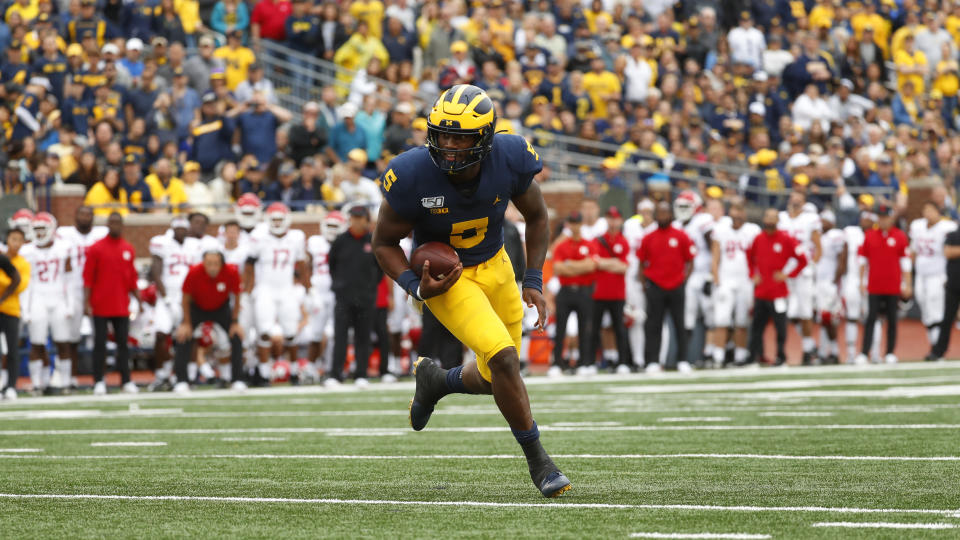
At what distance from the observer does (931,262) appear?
1812cm

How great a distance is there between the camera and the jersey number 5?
6.52m

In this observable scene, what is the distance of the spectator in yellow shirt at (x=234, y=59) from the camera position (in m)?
19.7

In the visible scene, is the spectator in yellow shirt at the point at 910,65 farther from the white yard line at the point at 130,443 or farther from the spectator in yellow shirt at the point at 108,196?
the white yard line at the point at 130,443

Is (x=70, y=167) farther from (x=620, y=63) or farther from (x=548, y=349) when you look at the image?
(x=620, y=63)

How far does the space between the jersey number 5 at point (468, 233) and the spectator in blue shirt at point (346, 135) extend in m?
12.7

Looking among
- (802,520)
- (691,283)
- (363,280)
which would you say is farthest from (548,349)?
(802,520)

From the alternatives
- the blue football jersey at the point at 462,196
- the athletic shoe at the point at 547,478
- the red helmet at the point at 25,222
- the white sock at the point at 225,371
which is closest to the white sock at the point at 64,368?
the red helmet at the point at 25,222

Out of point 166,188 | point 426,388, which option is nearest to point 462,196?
point 426,388

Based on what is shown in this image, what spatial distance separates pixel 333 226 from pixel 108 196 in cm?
279

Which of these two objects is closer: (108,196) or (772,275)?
(772,275)

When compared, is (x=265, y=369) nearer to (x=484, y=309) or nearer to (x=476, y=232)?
(x=476, y=232)

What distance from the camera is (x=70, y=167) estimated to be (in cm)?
1747

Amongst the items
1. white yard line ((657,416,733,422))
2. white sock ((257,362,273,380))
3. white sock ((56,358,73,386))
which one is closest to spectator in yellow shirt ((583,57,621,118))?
white sock ((257,362,273,380))

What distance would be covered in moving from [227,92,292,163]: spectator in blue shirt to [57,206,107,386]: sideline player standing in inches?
123
